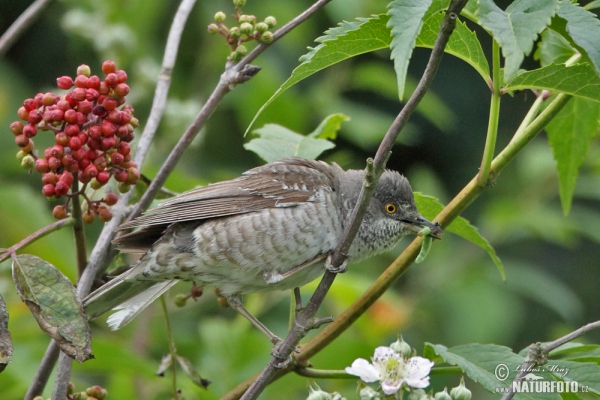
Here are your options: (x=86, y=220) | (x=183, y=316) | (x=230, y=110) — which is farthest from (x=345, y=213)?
(x=230, y=110)

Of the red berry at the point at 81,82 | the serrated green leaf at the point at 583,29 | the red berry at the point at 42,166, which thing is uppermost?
the serrated green leaf at the point at 583,29

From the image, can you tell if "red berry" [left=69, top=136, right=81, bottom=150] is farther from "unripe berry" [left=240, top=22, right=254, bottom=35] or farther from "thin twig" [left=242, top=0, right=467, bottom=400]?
"thin twig" [left=242, top=0, right=467, bottom=400]

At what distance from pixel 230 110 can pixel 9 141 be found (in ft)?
7.06

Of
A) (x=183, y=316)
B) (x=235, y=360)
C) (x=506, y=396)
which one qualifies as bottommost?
(x=183, y=316)

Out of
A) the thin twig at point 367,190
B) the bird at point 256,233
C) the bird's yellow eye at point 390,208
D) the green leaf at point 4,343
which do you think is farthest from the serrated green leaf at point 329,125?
the green leaf at point 4,343

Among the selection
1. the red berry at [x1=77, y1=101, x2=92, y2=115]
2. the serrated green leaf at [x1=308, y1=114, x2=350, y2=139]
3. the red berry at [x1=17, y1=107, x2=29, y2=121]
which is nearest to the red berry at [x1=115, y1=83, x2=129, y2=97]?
the red berry at [x1=77, y1=101, x2=92, y2=115]

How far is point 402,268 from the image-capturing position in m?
2.64

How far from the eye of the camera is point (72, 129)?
8.38 ft

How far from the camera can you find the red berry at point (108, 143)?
2582mm

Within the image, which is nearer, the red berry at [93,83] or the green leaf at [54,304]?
the green leaf at [54,304]

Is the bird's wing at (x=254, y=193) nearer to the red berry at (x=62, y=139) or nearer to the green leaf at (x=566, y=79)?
the red berry at (x=62, y=139)

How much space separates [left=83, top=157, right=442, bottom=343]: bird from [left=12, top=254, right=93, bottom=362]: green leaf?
0.80 meters

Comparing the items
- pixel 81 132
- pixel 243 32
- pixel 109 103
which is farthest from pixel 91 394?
pixel 243 32

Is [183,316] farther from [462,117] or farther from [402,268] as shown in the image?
[462,117]
